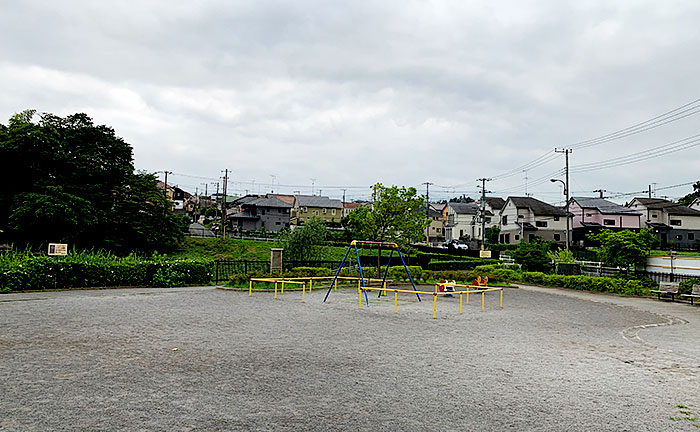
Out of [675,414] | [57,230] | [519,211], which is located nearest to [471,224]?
[519,211]

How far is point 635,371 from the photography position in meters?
7.70

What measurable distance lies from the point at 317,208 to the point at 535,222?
42.9m

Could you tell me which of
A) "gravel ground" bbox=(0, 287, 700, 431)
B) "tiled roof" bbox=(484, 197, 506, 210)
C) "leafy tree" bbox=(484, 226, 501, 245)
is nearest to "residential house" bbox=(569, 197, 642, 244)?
"leafy tree" bbox=(484, 226, 501, 245)

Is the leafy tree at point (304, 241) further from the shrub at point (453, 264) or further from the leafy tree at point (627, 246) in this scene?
the leafy tree at point (627, 246)

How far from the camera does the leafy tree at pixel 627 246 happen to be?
22531mm

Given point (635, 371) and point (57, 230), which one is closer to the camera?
point (635, 371)

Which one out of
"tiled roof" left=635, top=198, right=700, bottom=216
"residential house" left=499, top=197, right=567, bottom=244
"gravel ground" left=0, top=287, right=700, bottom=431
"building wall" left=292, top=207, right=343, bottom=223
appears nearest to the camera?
"gravel ground" left=0, top=287, right=700, bottom=431

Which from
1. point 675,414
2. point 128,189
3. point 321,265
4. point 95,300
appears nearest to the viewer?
point 675,414

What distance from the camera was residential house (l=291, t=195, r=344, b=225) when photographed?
92250 mm

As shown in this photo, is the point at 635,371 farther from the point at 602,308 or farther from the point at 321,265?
the point at 321,265

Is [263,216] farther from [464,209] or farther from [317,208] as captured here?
[464,209]

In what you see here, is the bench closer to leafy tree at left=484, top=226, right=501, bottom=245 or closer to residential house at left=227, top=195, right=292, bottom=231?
leafy tree at left=484, top=226, right=501, bottom=245

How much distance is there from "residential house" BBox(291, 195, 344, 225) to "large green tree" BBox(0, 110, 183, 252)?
149 feet

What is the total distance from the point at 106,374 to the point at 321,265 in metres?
21.8
